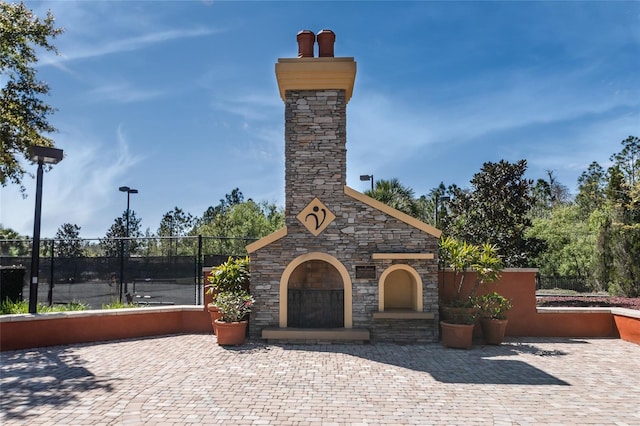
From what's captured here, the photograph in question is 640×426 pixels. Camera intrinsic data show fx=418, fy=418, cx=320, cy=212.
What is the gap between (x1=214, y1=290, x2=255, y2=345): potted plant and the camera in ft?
30.4

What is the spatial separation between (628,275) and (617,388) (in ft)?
46.3

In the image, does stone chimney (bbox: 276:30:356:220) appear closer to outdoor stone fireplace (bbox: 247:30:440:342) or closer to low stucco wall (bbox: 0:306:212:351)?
outdoor stone fireplace (bbox: 247:30:440:342)

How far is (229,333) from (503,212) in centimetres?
1034

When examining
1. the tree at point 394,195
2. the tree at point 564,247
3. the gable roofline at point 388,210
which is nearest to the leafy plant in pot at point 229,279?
the gable roofline at point 388,210

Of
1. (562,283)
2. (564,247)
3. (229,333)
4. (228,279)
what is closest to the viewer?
(229,333)

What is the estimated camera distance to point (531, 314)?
10.5 meters

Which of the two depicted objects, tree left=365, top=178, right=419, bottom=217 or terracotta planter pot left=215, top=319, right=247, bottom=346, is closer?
terracotta planter pot left=215, top=319, right=247, bottom=346

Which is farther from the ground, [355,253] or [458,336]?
[355,253]

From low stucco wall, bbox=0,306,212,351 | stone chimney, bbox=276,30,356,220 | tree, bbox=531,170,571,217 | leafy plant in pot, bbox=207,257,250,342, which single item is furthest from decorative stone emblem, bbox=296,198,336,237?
tree, bbox=531,170,571,217

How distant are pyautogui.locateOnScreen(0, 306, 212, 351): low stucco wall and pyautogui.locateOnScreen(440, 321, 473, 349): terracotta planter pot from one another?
5841 millimetres

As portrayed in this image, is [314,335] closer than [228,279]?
Yes

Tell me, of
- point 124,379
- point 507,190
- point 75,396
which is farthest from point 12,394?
point 507,190

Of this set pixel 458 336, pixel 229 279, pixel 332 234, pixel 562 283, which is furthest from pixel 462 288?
pixel 562 283

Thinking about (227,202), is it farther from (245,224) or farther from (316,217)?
(316,217)
